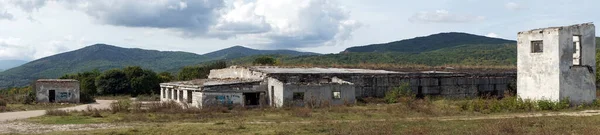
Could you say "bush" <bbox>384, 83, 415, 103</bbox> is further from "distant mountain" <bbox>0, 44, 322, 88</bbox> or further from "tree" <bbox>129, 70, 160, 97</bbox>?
"distant mountain" <bbox>0, 44, 322, 88</bbox>

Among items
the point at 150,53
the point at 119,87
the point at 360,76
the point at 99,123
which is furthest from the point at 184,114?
the point at 150,53

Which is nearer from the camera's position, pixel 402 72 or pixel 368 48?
pixel 402 72

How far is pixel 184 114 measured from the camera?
72.8ft

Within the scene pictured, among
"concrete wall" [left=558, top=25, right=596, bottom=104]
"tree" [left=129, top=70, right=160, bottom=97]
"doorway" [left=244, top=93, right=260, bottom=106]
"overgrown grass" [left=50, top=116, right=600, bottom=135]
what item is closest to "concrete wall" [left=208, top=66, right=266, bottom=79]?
"doorway" [left=244, top=93, right=260, bottom=106]

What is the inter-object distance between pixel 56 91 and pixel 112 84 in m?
14.5

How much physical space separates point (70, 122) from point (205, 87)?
300 inches

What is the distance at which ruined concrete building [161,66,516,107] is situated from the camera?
26688mm

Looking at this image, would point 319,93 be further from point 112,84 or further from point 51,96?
point 112,84

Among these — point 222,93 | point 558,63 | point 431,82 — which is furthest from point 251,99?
point 558,63

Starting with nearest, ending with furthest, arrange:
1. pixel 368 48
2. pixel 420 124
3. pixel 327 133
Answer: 1. pixel 327 133
2. pixel 420 124
3. pixel 368 48

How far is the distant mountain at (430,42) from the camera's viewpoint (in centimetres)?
11864

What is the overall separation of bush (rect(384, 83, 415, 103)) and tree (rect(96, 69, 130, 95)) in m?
28.1

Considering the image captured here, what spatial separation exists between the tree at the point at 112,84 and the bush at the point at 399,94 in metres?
28.1

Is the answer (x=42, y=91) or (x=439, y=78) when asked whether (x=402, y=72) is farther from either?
(x=42, y=91)
